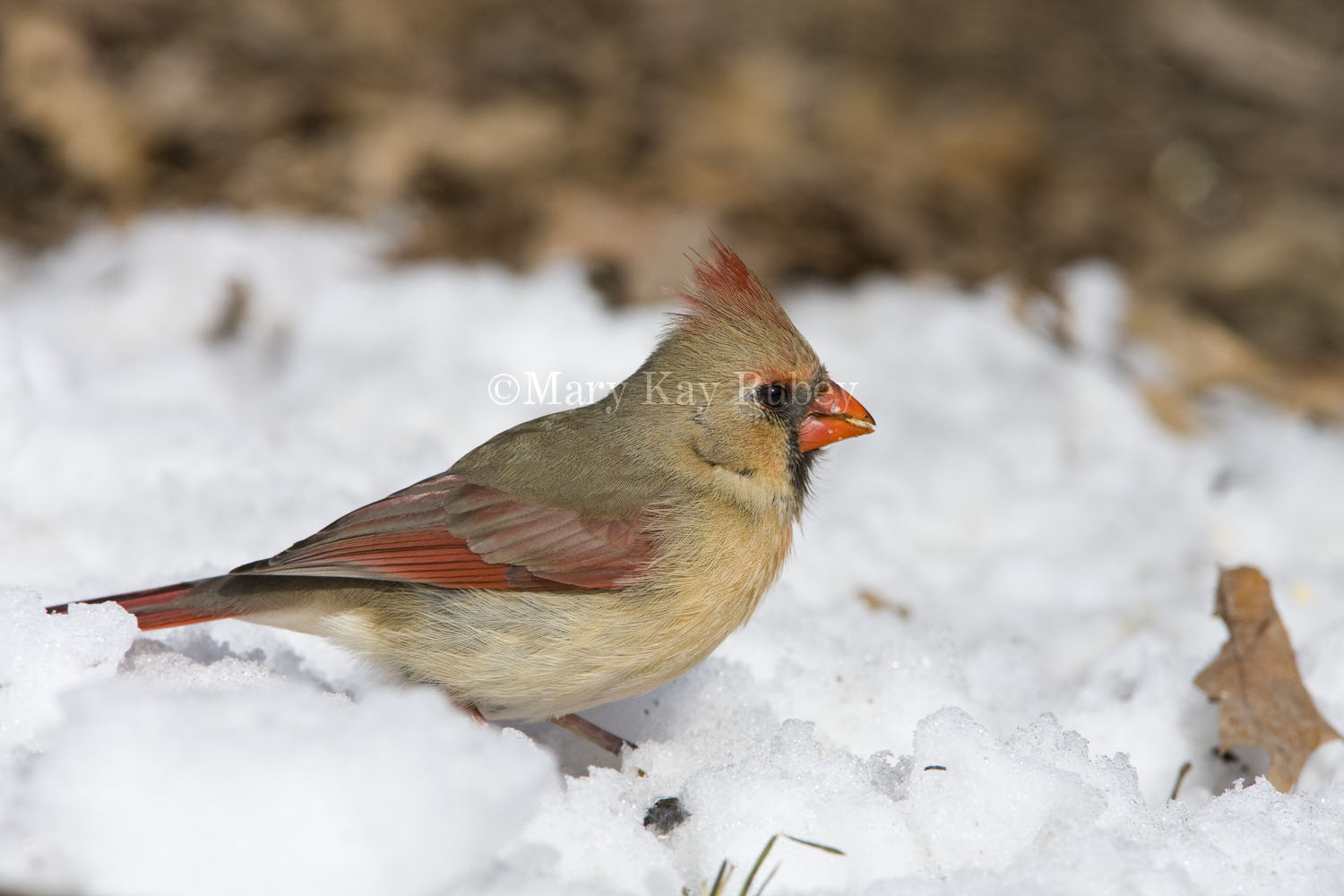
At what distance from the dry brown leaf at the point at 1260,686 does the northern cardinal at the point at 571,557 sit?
3.30ft

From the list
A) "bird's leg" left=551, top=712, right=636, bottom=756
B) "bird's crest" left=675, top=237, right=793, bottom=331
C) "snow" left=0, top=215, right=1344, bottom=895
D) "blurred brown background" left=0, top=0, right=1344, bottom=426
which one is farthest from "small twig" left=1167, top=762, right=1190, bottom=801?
"blurred brown background" left=0, top=0, right=1344, bottom=426

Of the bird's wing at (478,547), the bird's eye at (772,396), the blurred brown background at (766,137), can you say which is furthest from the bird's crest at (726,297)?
the blurred brown background at (766,137)

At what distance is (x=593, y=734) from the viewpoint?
8.73 feet

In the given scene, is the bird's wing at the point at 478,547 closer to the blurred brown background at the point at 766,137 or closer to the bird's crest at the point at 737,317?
the bird's crest at the point at 737,317

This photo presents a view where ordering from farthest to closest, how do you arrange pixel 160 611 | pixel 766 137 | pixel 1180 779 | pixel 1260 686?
pixel 766 137, pixel 1260 686, pixel 1180 779, pixel 160 611

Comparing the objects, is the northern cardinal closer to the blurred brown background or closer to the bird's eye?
the bird's eye

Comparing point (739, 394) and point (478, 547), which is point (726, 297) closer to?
point (739, 394)

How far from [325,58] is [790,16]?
2596 millimetres

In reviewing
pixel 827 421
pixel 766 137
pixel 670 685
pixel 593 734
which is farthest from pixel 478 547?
pixel 766 137

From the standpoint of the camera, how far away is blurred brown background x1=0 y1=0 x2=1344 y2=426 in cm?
513

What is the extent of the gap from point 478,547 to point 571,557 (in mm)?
187

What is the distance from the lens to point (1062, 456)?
4.30 metres

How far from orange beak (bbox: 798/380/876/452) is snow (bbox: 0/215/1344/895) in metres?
0.49

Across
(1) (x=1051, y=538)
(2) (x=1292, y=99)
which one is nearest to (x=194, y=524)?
(1) (x=1051, y=538)
